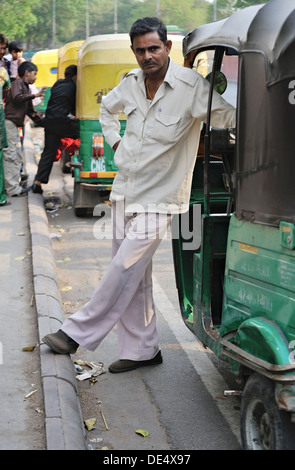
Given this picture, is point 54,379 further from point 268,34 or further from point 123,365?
point 268,34

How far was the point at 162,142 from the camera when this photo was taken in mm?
4496

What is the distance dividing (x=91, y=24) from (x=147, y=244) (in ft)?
434

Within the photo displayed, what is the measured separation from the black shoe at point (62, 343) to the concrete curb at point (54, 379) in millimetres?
59

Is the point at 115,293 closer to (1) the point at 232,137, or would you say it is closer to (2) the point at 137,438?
(2) the point at 137,438

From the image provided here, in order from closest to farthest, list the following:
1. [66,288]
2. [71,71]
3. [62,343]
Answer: [62,343] < [66,288] < [71,71]

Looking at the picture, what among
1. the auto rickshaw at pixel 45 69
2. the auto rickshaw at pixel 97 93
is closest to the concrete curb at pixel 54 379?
the auto rickshaw at pixel 97 93

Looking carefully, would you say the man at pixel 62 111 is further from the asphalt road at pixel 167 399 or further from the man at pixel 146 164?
the man at pixel 146 164

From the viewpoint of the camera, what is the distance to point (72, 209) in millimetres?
11500

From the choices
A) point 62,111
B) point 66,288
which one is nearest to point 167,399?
point 66,288

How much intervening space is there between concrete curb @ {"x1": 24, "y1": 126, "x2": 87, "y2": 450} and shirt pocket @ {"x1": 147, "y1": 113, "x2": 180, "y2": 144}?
5.06ft

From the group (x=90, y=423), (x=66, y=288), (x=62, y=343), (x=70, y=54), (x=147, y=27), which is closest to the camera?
(x=90, y=423)

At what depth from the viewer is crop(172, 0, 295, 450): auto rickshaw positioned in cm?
330

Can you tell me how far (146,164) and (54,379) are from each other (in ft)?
4.58
